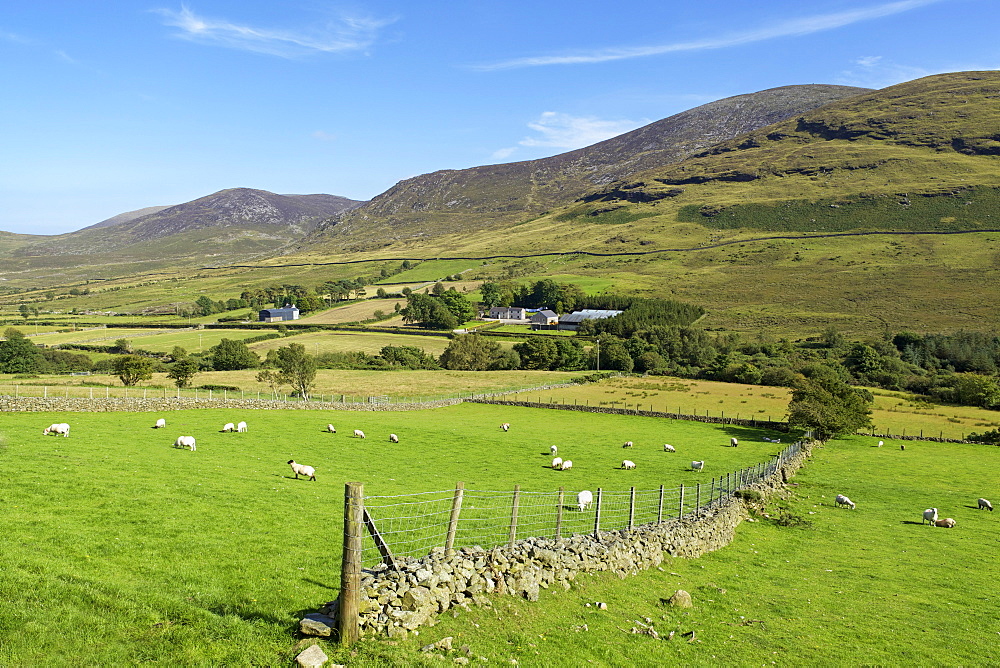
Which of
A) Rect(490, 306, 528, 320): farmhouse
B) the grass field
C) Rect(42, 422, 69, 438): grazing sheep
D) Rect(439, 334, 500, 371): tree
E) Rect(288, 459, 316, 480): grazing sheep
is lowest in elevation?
the grass field

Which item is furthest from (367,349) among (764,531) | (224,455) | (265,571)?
(265,571)

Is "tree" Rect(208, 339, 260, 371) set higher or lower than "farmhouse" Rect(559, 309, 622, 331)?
lower

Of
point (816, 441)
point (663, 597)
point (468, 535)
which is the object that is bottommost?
point (816, 441)

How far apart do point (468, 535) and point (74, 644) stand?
9.82 m

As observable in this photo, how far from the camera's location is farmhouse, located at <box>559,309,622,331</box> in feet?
500

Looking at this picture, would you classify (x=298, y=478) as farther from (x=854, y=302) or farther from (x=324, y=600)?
(x=854, y=302)

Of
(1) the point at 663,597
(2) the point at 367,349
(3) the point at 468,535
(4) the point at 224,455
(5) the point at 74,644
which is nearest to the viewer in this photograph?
(5) the point at 74,644

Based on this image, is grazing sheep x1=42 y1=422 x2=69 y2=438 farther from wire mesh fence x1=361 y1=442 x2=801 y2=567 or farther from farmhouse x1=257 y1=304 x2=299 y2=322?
farmhouse x1=257 y1=304 x2=299 y2=322

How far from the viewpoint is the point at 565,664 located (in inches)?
440

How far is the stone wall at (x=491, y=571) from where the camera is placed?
35.6ft

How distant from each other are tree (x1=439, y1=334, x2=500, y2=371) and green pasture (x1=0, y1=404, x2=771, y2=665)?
69388 mm

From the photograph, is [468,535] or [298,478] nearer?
[468,535]

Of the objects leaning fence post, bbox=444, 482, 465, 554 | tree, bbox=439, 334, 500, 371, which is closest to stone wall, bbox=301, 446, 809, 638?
leaning fence post, bbox=444, 482, 465, 554

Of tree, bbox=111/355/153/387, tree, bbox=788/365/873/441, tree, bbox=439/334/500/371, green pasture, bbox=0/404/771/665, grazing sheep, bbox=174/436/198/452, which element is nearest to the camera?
green pasture, bbox=0/404/771/665
